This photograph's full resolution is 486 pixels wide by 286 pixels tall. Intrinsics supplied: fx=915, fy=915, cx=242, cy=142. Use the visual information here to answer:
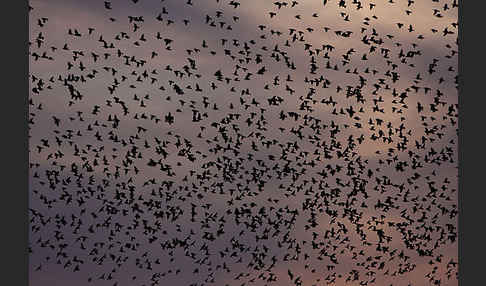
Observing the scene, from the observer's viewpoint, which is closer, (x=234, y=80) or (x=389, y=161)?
(x=234, y=80)

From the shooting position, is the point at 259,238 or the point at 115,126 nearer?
the point at 115,126

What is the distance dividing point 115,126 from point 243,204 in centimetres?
665

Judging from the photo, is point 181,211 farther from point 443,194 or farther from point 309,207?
point 443,194

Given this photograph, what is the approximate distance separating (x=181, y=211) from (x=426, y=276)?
11064 millimetres

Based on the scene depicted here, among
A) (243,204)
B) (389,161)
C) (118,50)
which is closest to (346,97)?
(389,161)

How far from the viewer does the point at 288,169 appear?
132 ft

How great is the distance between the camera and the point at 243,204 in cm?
3988

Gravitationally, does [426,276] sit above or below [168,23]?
below

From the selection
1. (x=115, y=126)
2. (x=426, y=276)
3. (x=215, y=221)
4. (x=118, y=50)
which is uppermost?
(x=118, y=50)

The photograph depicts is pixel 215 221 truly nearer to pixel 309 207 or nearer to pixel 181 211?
pixel 181 211

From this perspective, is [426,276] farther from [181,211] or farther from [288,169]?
[181,211]

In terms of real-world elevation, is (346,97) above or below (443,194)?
above

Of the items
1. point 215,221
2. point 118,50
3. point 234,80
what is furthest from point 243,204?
point 118,50

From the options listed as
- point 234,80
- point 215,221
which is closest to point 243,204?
point 215,221
